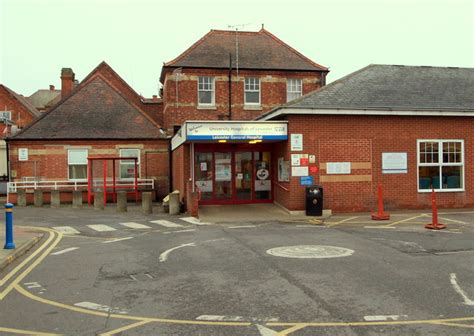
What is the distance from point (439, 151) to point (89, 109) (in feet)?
69.8

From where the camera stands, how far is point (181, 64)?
3019 centimetres

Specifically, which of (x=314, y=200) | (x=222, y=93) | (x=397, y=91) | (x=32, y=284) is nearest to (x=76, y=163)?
(x=222, y=93)

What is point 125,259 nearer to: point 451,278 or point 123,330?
point 123,330

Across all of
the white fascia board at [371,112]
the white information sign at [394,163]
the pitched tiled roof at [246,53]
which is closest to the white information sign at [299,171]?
the white fascia board at [371,112]

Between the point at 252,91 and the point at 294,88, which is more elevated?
the point at 294,88

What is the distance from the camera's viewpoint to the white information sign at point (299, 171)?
17.4 metres

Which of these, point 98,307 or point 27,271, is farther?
point 27,271

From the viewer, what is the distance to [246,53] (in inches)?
1277

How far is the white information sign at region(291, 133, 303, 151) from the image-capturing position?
687 inches

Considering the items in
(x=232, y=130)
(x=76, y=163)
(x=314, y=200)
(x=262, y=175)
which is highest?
(x=232, y=130)

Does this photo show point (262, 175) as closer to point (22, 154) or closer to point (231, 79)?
point (231, 79)

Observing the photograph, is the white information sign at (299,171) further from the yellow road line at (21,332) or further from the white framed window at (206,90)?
the white framed window at (206,90)

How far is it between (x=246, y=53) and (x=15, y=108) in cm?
2582

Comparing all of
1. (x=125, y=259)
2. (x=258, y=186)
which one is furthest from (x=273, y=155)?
(x=125, y=259)
